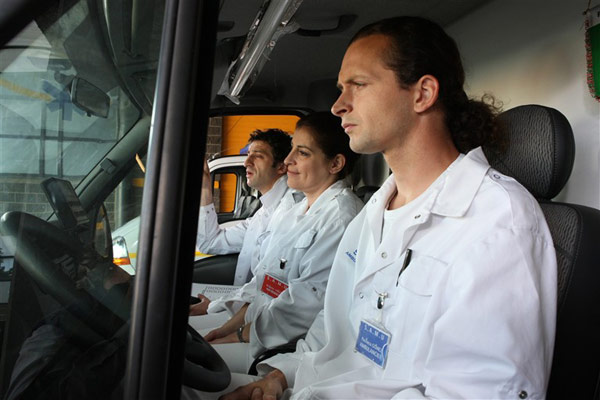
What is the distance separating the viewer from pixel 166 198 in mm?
620

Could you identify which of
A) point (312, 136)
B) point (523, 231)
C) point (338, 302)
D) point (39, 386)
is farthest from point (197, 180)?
point (312, 136)

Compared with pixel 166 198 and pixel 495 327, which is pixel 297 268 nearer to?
pixel 495 327

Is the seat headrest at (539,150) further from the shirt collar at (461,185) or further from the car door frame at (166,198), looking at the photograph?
the car door frame at (166,198)

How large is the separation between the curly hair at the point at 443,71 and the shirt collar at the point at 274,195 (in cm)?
187

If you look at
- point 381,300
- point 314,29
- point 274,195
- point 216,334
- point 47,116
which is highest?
point 314,29

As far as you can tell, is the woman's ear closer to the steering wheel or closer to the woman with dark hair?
the woman with dark hair

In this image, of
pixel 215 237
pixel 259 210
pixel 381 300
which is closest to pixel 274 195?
pixel 259 210

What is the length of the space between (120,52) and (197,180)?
0.27 metres

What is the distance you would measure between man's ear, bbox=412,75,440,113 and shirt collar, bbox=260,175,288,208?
1954 mm

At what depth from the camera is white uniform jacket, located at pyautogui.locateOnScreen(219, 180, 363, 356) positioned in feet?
6.28

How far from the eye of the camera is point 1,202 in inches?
30.1

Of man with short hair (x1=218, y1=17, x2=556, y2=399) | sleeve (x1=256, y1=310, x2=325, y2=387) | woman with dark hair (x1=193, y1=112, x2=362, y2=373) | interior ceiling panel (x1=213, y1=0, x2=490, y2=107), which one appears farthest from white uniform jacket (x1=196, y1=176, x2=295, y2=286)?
man with short hair (x1=218, y1=17, x2=556, y2=399)

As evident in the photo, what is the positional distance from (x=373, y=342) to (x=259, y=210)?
217cm

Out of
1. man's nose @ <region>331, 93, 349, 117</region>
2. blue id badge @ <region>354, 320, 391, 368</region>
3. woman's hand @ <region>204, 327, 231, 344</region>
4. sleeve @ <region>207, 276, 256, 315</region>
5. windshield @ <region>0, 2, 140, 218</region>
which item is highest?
man's nose @ <region>331, 93, 349, 117</region>
